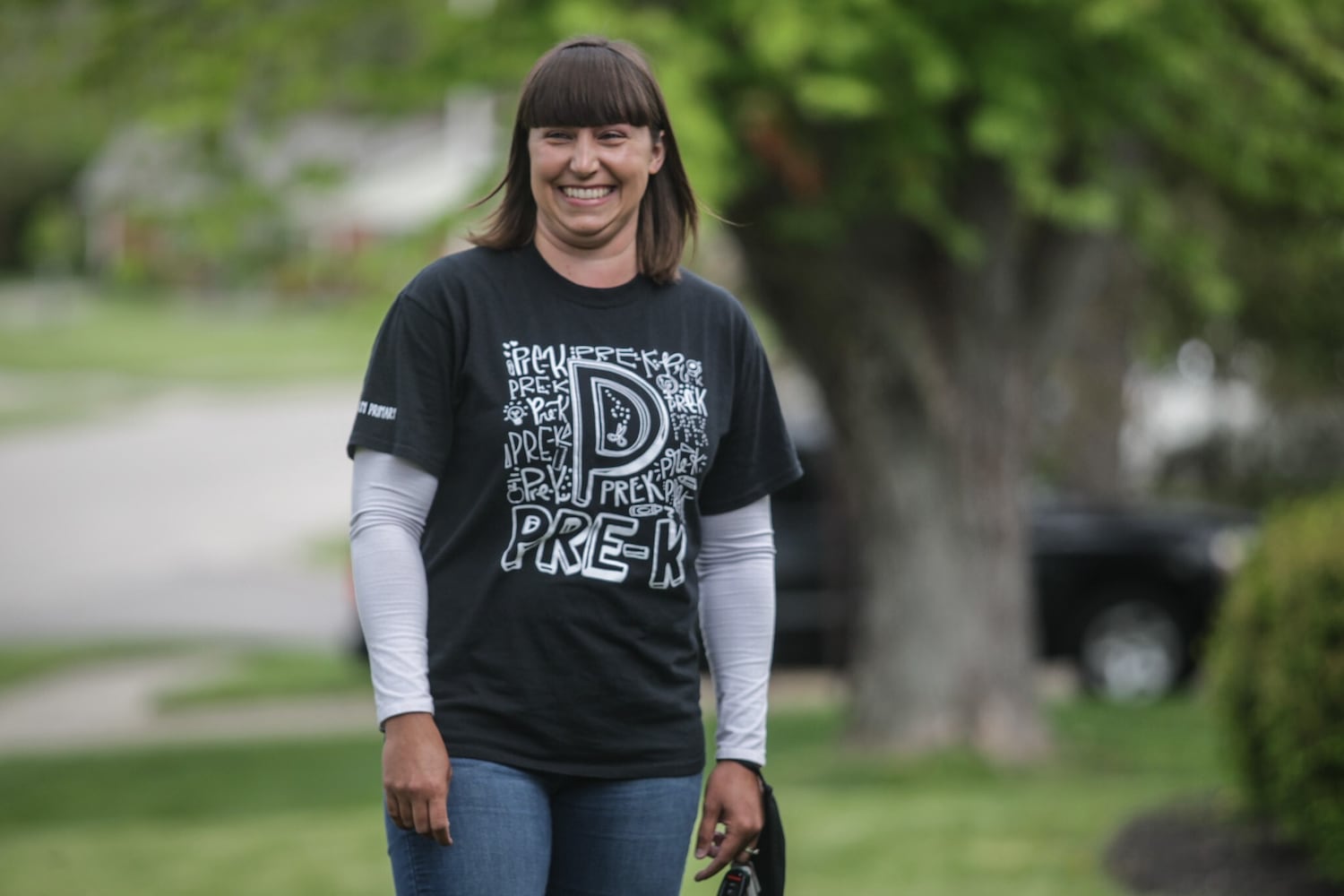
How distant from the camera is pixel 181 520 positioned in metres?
27.1

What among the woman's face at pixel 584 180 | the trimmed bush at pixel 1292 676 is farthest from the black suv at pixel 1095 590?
the woman's face at pixel 584 180

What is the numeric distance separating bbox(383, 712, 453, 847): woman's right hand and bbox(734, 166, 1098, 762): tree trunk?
263 inches

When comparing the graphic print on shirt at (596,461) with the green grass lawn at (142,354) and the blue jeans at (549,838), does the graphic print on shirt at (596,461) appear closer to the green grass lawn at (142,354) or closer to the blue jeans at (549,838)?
the blue jeans at (549,838)

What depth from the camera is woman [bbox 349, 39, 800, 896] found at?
2555mm

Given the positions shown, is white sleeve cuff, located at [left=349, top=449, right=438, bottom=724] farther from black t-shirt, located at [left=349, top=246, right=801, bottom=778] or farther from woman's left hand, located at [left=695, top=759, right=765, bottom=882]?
woman's left hand, located at [left=695, top=759, right=765, bottom=882]

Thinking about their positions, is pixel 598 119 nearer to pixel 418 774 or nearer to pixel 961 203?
pixel 418 774

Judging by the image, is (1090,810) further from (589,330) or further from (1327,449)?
(1327,449)

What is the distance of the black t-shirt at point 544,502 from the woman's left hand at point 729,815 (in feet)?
0.47

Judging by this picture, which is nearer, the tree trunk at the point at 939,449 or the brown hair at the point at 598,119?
the brown hair at the point at 598,119

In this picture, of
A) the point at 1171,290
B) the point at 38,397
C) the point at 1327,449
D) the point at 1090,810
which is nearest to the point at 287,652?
the point at 1171,290

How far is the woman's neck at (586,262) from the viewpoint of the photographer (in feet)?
8.91

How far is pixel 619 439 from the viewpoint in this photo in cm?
261

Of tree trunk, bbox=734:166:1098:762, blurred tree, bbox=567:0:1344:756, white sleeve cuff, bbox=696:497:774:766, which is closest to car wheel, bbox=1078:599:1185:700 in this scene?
tree trunk, bbox=734:166:1098:762

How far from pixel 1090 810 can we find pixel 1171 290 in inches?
457
